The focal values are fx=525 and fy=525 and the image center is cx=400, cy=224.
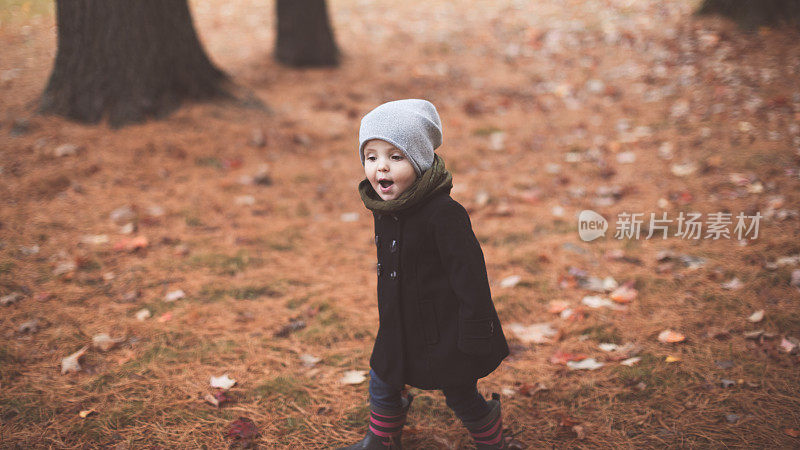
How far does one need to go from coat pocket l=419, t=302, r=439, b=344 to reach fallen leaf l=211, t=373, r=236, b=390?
1360mm

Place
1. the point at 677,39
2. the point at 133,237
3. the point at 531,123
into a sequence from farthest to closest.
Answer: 1. the point at 677,39
2. the point at 531,123
3. the point at 133,237

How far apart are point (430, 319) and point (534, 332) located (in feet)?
4.74

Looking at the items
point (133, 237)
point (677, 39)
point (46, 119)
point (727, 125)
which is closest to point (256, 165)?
point (133, 237)

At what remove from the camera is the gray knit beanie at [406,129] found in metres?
1.99

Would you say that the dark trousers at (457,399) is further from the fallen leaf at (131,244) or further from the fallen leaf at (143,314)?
the fallen leaf at (131,244)

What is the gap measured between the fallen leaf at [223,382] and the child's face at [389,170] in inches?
60.8

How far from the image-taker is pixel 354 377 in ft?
9.80

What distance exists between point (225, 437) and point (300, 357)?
68cm

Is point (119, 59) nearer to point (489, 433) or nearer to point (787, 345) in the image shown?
point (489, 433)

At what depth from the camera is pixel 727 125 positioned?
5.71 metres

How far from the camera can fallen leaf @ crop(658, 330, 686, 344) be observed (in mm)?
3094

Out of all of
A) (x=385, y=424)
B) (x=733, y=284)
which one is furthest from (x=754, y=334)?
(x=385, y=424)

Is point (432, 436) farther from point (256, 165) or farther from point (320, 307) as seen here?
point (256, 165)

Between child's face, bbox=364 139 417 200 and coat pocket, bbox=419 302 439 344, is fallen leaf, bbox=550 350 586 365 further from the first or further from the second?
child's face, bbox=364 139 417 200
